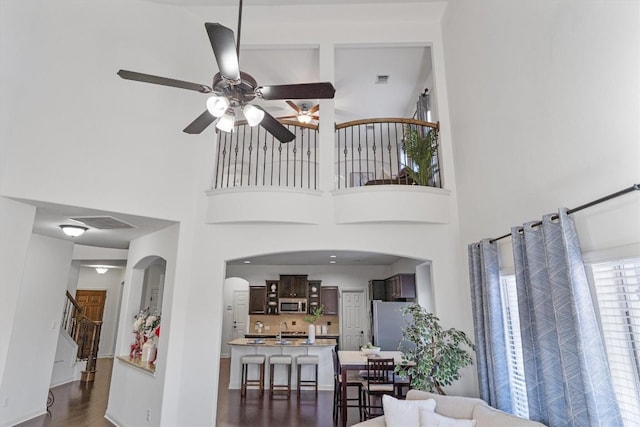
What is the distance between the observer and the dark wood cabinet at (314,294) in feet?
32.1

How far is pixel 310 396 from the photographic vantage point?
6363 millimetres

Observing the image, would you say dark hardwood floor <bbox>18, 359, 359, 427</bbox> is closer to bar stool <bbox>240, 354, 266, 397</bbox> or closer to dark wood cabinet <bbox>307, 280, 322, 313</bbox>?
bar stool <bbox>240, 354, 266, 397</bbox>

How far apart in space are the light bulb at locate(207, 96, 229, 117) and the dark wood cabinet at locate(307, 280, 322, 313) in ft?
25.1

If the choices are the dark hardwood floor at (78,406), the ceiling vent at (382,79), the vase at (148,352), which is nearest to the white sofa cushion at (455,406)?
the vase at (148,352)

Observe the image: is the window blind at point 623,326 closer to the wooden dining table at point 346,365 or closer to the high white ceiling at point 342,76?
the wooden dining table at point 346,365

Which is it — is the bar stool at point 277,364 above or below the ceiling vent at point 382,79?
below

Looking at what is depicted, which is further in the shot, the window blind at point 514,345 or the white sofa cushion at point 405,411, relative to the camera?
the window blind at point 514,345

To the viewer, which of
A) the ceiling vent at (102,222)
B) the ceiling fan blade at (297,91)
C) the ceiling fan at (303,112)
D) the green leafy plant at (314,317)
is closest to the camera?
the ceiling fan blade at (297,91)

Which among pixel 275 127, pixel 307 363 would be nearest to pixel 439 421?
pixel 275 127

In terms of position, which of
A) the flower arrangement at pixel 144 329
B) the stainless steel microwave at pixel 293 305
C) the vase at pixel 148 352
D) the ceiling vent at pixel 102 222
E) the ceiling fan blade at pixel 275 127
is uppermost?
the ceiling fan blade at pixel 275 127

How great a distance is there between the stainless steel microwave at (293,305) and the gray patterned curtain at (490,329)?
6.61 metres

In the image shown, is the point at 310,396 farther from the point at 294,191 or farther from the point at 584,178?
the point at 584,178

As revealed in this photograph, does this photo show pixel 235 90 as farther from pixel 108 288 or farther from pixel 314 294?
pixel 108 288

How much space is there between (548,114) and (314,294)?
8033 millimetres
